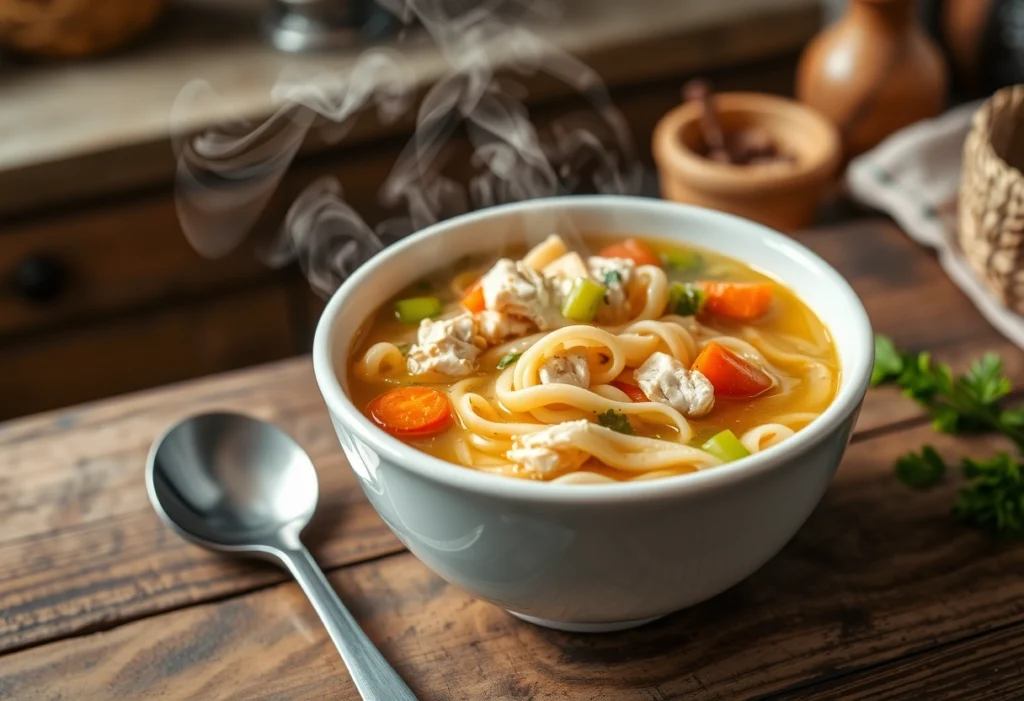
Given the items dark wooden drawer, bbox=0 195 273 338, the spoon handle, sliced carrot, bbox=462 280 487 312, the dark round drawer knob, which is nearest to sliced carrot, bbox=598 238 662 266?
sliced carrot, bbox=462 280 487 312

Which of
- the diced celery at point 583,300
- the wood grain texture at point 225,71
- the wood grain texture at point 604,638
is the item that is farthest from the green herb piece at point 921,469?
the wood grain texture at point 225,71

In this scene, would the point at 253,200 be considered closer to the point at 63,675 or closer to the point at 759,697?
the point at 63,675

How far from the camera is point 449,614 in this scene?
1.55 m

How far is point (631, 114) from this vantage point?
3816 mm

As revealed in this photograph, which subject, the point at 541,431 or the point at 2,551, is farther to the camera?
the point at 2,551

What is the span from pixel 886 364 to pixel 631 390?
0.67 meters

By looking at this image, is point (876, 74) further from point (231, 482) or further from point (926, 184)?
point (231, 482)

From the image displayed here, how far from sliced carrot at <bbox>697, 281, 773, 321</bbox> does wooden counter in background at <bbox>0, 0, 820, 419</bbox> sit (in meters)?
1.91

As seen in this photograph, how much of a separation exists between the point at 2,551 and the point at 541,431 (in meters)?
0.95

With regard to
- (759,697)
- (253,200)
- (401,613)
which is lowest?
(253,200)

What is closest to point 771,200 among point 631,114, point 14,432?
point 631,114

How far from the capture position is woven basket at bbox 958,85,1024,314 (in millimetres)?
1991

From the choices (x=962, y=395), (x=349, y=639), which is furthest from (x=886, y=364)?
(x=349, y=639)

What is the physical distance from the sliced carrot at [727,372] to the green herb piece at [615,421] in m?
0.15
